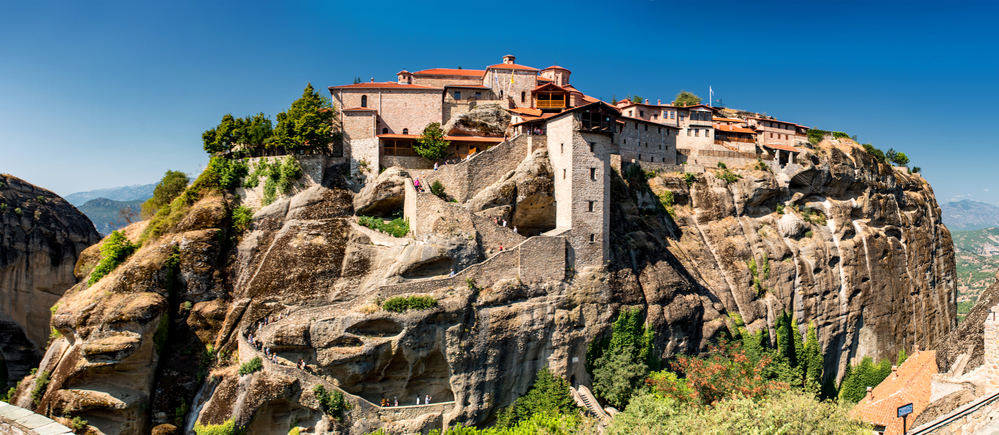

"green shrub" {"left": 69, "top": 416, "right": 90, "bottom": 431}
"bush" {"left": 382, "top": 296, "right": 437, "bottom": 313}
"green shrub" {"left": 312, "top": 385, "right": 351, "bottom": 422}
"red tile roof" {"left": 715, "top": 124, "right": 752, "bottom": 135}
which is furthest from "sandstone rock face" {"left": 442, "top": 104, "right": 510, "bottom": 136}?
"green shrub" {"left": 69, "top": 416, "right": 90, "bottom": 431}

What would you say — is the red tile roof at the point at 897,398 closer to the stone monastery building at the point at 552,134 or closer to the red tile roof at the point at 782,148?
the stone monastery building at the point at 552,134

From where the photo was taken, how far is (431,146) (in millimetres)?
39562

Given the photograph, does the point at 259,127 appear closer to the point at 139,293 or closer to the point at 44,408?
the point at 139,293

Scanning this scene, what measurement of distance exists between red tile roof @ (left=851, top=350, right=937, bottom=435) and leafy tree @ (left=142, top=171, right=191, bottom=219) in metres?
44.3

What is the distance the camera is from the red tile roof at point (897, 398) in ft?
89.6

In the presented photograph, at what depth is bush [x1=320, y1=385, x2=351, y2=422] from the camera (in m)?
28.8

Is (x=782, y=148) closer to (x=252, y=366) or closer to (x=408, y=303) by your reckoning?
(x=408, y=303)

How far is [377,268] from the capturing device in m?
33.2

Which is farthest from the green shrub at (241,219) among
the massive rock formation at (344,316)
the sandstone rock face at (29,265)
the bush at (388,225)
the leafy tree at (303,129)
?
the sandstone rock face at (29,265)


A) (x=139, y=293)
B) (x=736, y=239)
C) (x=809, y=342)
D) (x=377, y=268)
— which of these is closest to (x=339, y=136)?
(x=377, y=268)

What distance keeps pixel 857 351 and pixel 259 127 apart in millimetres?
58653

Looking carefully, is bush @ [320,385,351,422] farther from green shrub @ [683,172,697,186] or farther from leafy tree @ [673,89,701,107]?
leafy tree @ [673,89,701,107]

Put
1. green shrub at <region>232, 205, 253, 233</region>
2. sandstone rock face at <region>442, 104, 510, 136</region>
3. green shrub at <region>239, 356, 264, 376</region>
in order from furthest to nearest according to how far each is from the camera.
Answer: sandstone rock face at <region>442, 104, 510, 136</region>
green shrub at <region>232, 205, 253, 233</region>
green shrub at <region>239, 356, 264, 376</region>

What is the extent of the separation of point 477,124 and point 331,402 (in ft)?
77.7
